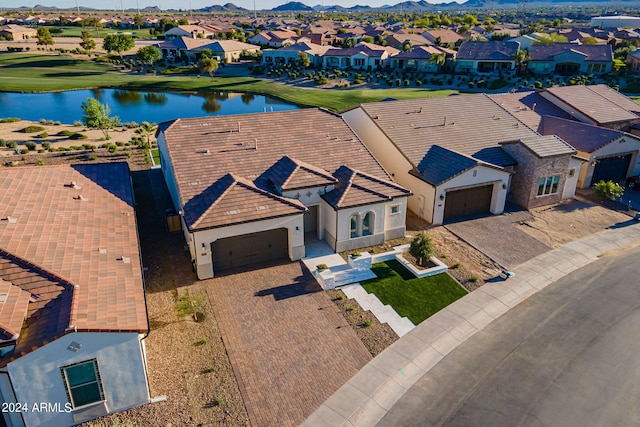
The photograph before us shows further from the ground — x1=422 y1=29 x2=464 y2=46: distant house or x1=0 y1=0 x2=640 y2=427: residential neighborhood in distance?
x1=422 y1=29 x2=464 y2=46: distant house

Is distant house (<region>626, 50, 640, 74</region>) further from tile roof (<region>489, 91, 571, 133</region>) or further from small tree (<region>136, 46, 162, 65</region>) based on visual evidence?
small tree (<region>136, 46, 162, 65</region>)

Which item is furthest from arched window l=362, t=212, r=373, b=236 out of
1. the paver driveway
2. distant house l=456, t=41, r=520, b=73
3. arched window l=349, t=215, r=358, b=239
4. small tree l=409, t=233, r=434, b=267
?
distant house l=456, t=41, r=520, b=73

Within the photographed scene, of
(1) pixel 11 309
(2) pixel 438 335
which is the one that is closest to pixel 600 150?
(2) pixel 438 335

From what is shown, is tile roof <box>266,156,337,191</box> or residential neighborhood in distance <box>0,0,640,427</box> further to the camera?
tile roof <box>266,156,337,191</box>

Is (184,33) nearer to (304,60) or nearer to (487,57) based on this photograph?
(304,60)

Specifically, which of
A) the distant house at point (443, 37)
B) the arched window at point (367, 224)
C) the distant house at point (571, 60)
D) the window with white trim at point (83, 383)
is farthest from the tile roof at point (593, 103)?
the distant house at point (443, 37)

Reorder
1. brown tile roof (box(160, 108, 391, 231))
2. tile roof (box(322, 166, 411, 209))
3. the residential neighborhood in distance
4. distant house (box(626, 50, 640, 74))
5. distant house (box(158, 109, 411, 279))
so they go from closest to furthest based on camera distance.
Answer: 1. the residential neighborhood in distance
2. distant house (box(158, 109, 411, 279))
3. tile roof (box(322, 166, 411, 209))
4. brown tile roof (box(160, 108, 391, 231))
5. distant house (box(626, 50, 640, 74))
